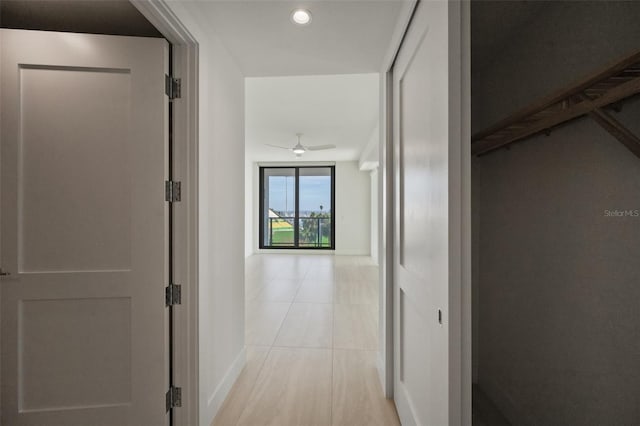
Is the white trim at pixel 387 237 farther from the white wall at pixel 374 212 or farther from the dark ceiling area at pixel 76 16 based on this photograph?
the white wall at pixel 374 212

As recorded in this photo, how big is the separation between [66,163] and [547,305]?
2.68 m

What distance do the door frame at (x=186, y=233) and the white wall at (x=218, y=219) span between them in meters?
0.04

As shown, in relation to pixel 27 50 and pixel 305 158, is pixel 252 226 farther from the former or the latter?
pixel 27 50

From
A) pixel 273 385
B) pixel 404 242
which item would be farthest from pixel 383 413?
pixel 404 242

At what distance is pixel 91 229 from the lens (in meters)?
1.63

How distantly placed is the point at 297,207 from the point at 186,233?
8067 millimetres

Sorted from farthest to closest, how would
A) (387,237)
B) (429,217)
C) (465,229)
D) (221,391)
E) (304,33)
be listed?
(387,237) → (221,391) → (304,33) → (429,217) → (465,229)

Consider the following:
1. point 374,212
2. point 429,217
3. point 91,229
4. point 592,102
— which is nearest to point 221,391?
point 91,229

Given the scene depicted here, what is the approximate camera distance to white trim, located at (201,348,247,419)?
184 centimetres

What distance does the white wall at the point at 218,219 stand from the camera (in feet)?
5.72

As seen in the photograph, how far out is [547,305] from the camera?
163cm

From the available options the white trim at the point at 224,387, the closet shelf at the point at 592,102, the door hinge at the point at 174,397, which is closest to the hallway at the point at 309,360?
the white trim at the point at 224,387

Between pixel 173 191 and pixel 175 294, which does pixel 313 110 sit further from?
pixel 175 294

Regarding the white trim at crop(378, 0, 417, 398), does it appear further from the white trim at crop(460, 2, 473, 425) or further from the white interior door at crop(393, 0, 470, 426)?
the white trim at crop(460, 2, 473, 425)
